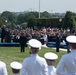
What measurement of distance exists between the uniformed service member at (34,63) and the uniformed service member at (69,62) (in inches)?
13.8

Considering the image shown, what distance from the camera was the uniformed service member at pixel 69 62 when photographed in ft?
21.0

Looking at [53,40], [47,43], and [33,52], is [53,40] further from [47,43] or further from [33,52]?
[33,52]

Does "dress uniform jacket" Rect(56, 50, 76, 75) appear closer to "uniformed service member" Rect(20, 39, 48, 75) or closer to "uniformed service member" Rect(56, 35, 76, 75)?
"uniformed service member" Rect(56, 35, 76, 75)

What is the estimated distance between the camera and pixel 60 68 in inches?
253

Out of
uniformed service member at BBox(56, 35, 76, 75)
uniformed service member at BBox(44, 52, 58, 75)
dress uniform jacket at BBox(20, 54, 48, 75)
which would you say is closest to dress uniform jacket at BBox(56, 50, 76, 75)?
uniformed service member at BBox(56, 35, 76, 75)

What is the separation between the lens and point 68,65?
21.2 feet

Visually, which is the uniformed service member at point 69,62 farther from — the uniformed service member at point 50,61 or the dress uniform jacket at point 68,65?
the uniformed service member at point 50,61

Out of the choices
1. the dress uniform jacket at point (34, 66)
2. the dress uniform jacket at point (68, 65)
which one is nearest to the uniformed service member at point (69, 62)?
the dress uniform jacket at point (68, 65)

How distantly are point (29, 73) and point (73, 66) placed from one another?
0.76 meters

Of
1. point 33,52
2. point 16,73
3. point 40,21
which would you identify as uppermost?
point 33,52

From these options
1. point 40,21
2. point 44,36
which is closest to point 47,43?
point 44,36

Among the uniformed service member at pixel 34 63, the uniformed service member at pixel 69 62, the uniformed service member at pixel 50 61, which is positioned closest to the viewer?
the uniformed service member at pixel 69 62

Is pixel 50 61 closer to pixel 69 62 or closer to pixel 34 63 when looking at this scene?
pixel 34 63

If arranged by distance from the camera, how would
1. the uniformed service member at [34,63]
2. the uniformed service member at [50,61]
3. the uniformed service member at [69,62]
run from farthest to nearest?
the uniformed service member at [50,61] < the uniformed service member at [34,63] < the uniformed service member at [69,62]
